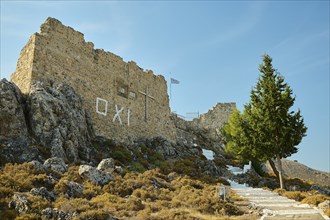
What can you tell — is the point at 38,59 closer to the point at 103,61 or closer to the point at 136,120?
the point at 103,61

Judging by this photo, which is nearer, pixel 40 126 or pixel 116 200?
pixel 116 200

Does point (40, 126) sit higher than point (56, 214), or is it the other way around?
point (40, 126)

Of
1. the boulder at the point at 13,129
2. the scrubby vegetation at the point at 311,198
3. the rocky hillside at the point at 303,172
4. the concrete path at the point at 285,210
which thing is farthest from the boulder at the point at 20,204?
the rocky hillside at the point at 303,172

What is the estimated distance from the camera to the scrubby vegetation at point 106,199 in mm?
10859

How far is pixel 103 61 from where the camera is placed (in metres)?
26.9

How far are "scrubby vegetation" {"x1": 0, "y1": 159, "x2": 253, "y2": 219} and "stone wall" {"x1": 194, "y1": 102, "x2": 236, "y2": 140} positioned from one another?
2911cm

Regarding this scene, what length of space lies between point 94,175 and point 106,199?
259 cm

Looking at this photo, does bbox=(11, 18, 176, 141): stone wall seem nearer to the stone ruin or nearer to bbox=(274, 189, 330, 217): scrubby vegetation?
the stone ruin

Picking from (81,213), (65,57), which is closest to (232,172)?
(65,57)

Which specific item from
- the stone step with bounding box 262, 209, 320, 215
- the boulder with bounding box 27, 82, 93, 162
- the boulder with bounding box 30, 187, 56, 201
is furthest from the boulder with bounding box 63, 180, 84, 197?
the stone step with bounding box 262, 209, 320, 215

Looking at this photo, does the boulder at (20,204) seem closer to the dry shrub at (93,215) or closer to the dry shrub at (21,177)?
the dry shrub at (21,177)

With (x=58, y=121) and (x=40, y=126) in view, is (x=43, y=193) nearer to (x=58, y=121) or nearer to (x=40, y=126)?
(x=40, y=126)

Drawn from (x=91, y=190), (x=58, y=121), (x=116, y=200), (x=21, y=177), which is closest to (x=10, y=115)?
(x=58, y=121)

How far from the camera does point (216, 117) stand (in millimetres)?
47562
